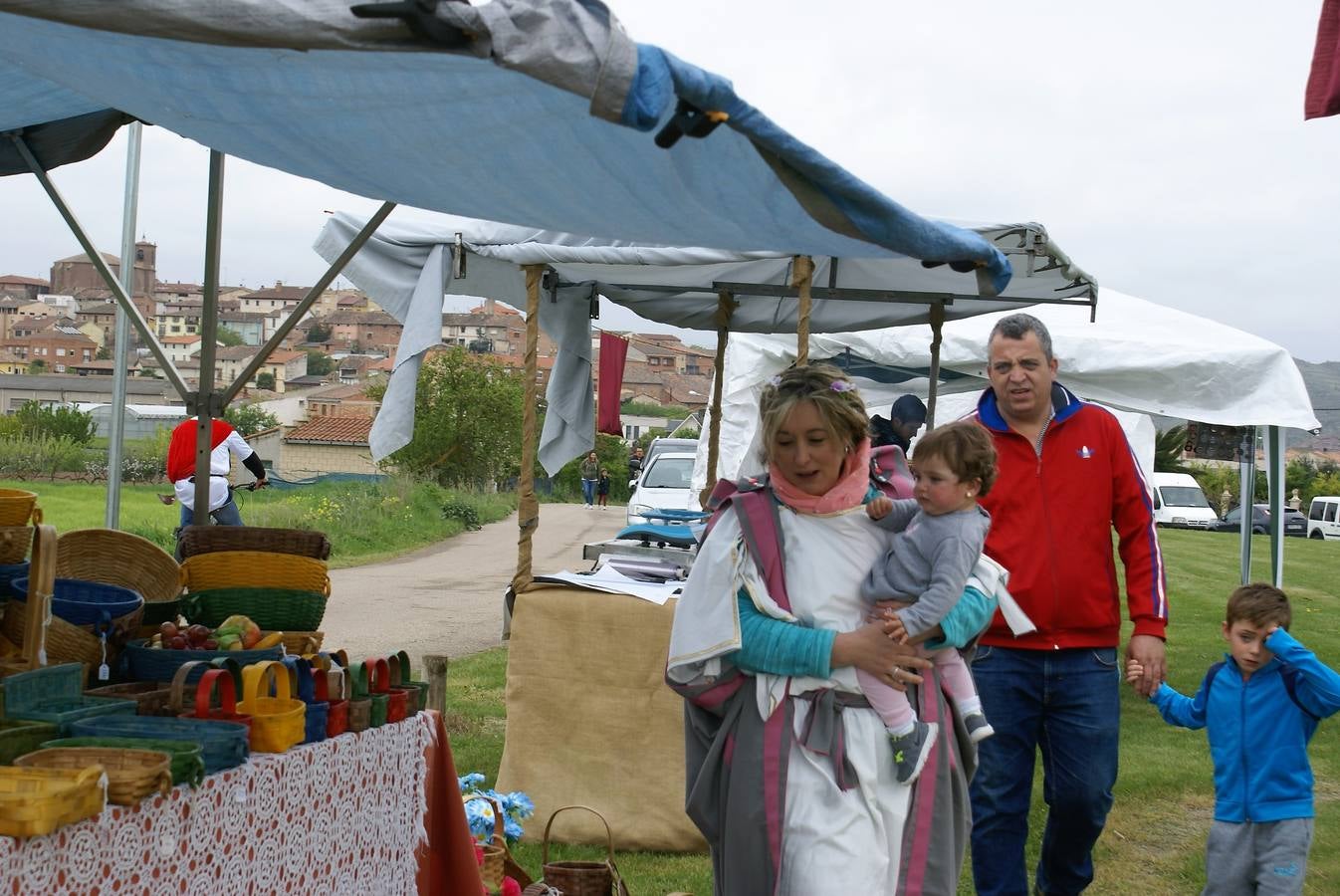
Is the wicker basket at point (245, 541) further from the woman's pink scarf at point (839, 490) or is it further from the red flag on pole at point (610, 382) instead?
the red flag on pole at point (610, 382)

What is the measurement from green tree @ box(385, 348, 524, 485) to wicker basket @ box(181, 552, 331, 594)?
3203cm

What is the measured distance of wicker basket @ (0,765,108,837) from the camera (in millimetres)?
2248

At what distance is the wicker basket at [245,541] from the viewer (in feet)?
14.4

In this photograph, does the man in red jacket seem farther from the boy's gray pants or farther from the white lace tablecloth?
the white lace tablecloth

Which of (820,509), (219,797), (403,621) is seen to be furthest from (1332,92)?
(403,621)

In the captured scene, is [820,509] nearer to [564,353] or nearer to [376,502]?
[564,353]

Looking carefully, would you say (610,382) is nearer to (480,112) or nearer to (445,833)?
(445,833)

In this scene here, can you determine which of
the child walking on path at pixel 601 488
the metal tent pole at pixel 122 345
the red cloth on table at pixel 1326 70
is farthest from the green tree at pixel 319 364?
the red cloth on table at pixel 1326 70

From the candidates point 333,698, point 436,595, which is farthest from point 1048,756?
point 436,595

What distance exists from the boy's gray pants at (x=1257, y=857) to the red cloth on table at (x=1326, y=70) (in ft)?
7.28

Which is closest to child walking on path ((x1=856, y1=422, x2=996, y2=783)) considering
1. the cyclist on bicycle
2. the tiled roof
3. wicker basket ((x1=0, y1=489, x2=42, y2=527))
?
wicker basket ((x1=0, y1=489, x2=42, y2=527))

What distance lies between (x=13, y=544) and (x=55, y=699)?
89 cm

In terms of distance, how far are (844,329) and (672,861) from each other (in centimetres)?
348

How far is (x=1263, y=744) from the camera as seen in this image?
4.32 m
